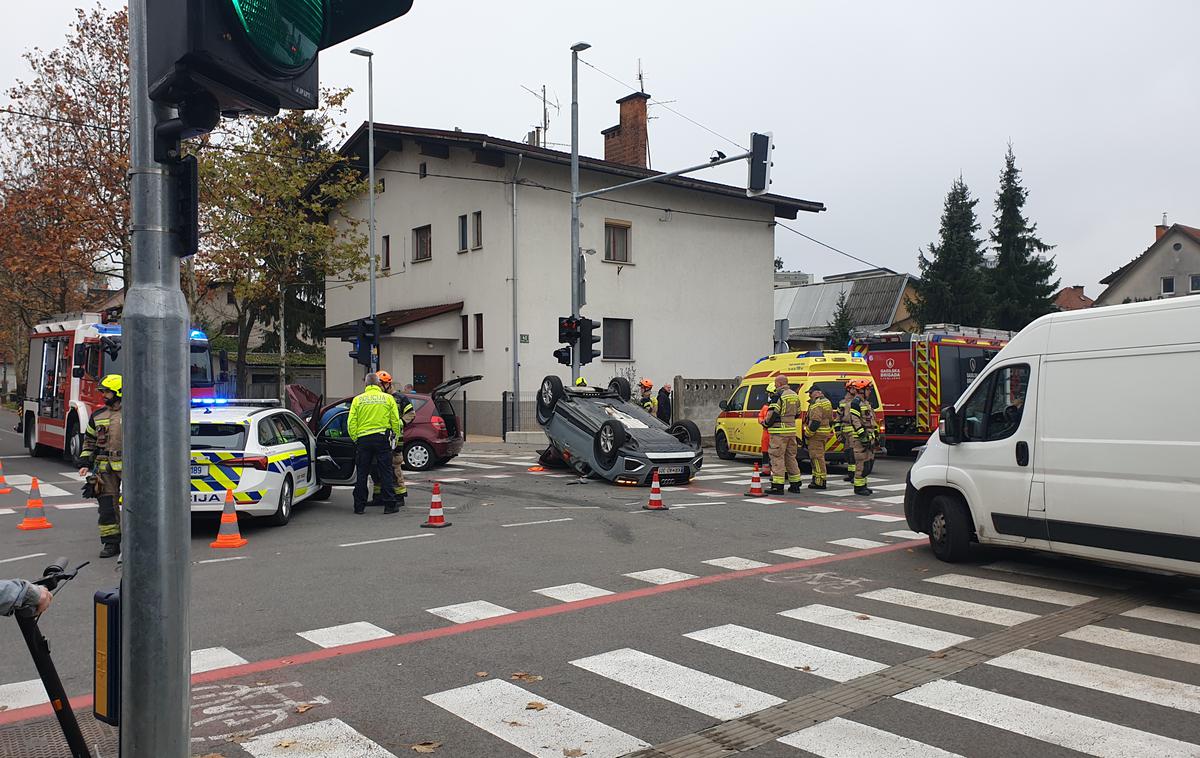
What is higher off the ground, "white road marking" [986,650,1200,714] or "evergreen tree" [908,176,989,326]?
A: "evergreen tree" [908,176,989,326]

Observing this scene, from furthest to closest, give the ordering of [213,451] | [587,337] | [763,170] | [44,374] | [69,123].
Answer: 1. [69,123]
2. [587,337]
3. [44,374]
4. [763,170]
5. [213,451]

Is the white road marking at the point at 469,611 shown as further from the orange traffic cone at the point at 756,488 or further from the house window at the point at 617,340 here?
the house window at the point at 617,340

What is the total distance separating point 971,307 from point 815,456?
36.5 metres

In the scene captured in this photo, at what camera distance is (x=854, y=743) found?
4539mm

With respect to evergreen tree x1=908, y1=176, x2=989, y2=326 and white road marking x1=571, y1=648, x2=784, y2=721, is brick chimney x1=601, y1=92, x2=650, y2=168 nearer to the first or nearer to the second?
evergreen tree x1=908, y1=176, x2=989, y2=326

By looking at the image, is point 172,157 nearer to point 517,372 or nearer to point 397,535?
point 397,535

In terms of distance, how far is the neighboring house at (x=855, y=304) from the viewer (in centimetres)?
5734

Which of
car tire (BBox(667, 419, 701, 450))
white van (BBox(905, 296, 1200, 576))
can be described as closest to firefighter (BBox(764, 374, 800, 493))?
car tire (BBox(667, 419, 701, 450))

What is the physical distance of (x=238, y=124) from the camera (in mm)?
27047

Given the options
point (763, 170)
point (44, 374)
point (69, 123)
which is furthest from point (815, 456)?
point (69, 123)

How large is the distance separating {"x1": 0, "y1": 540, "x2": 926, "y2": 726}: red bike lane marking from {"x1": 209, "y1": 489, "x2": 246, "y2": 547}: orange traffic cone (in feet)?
14.4

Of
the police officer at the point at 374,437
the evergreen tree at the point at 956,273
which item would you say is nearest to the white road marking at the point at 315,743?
the police officer at the point at 374,437

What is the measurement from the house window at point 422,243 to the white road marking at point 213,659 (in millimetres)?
26605

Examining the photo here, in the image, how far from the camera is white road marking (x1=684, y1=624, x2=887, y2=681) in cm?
575
